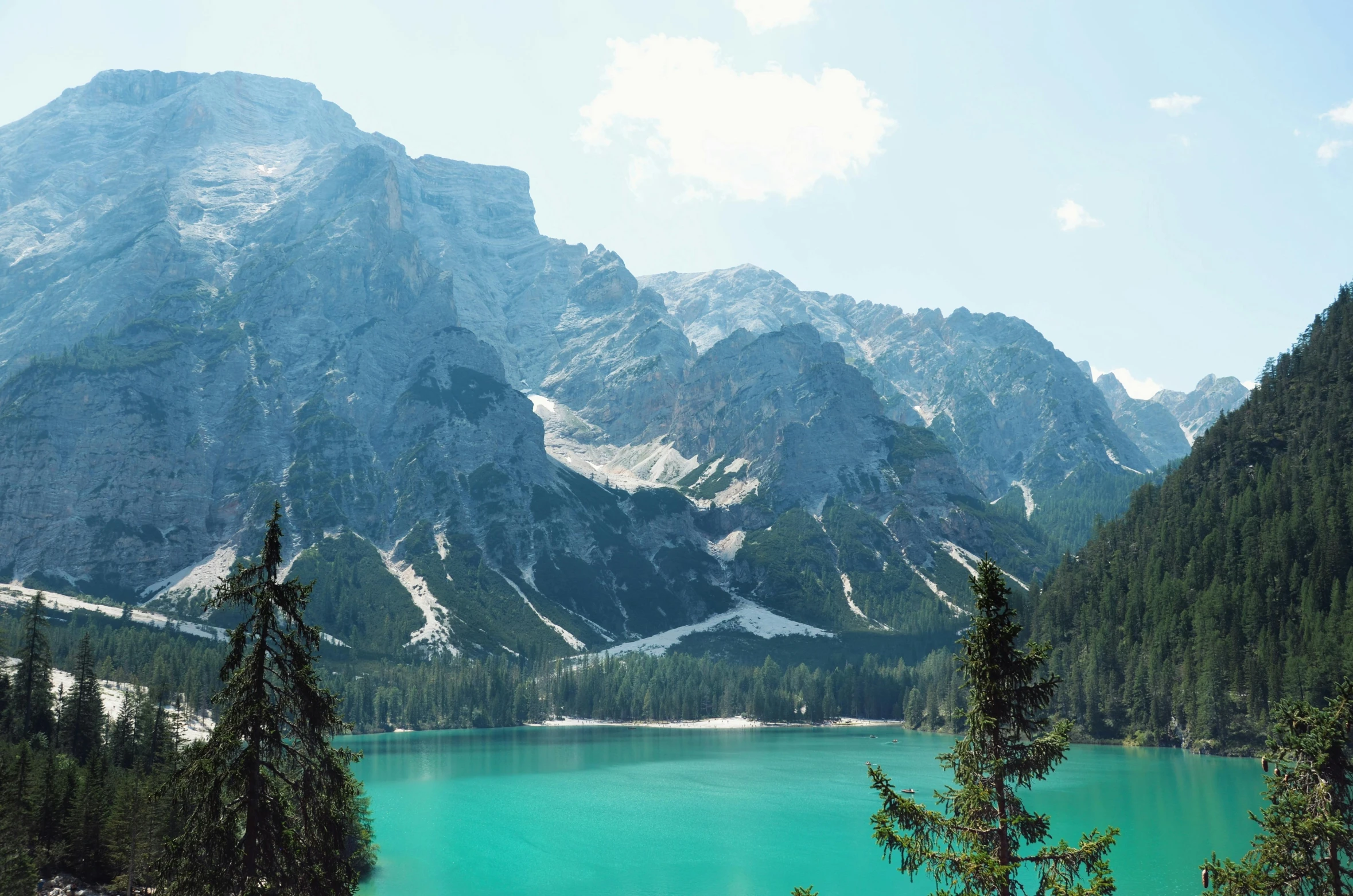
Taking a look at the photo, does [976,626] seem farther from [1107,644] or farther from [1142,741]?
[1107,644]

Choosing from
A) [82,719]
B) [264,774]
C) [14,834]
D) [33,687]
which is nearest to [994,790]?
[264,774]

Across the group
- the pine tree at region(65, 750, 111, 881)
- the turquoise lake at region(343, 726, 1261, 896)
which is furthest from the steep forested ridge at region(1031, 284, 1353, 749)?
the pine tree at region(65, 750, 111, 881)

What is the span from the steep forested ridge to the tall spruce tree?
12464 centimetres

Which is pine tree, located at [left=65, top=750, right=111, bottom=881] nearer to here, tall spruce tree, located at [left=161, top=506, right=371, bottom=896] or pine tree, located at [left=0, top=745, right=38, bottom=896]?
pine tree, located at [left=0, top=745, right=38, bottom=896]

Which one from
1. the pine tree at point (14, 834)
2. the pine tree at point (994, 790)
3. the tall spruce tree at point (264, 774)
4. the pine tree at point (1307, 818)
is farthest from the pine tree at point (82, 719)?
the pine tree at point (1307, 818)

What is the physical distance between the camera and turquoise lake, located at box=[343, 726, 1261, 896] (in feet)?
258

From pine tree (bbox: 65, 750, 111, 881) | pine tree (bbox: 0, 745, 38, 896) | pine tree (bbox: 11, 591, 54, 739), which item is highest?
pine tree (bbox: 11, 591, 54, 739)

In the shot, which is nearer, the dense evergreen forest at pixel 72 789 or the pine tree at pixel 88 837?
the dense evergreen forest at pixel 72 789

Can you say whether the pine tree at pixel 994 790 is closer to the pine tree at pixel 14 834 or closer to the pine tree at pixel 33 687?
the pine tree at pixel 14 834

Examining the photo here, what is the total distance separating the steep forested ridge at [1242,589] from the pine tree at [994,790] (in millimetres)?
115603

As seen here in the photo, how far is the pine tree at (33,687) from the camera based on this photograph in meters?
86.4

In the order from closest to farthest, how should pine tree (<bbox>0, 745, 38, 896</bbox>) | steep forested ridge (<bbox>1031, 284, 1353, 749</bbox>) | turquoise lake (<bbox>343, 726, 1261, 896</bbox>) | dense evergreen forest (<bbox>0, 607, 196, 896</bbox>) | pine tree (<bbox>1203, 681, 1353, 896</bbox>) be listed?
pine tree (<bbox>1203, 681, 1353, 896</bbox>), pine tree (<bbox>0, 745, 38, 896</bbox>), dense evergreen forest (<bbox>0, 607, 196, 896</bbox>), turquoise lake (<bbox>343, 726, 1261, 896</bbox>), steep forested ridge (<bbox>1031, 284, 1353, 749</bbox>)

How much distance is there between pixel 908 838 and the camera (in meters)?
20.3

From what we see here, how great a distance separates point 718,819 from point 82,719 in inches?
2416
